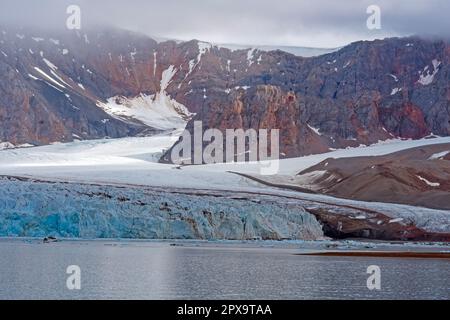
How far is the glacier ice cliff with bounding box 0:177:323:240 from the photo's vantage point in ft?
265

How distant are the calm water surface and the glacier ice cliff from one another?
34.5ft

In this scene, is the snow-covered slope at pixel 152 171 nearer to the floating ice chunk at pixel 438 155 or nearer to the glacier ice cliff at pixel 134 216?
the floating ice chunk at pixel 438 155

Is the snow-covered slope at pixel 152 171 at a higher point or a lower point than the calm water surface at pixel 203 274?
lower

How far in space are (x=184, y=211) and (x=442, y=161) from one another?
62.5 meters

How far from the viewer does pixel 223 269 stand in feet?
175

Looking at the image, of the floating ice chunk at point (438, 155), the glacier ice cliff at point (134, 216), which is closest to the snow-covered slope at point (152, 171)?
the floating ice chunk at point (438, 155)

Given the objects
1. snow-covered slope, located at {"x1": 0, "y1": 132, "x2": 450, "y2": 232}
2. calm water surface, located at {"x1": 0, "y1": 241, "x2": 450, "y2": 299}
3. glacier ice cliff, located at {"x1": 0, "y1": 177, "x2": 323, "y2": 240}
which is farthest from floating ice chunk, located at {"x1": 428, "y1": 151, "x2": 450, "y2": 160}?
calm water surface, located at {"x1": 0, "y1": 241, "x2": 450, "y2": 299}

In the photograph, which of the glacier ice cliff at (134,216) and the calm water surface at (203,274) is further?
the glacier ice cliff at (134,216)

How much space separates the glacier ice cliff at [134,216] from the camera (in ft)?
265

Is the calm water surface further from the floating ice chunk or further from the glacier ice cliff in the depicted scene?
the floating ice chunk

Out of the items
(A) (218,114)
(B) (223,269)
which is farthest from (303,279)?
(A) (218,114)

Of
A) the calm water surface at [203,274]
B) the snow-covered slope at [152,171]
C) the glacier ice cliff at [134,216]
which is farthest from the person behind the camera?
the snow-covered slope at [152,171]

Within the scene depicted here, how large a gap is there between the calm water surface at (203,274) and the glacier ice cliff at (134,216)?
10.5 metres
